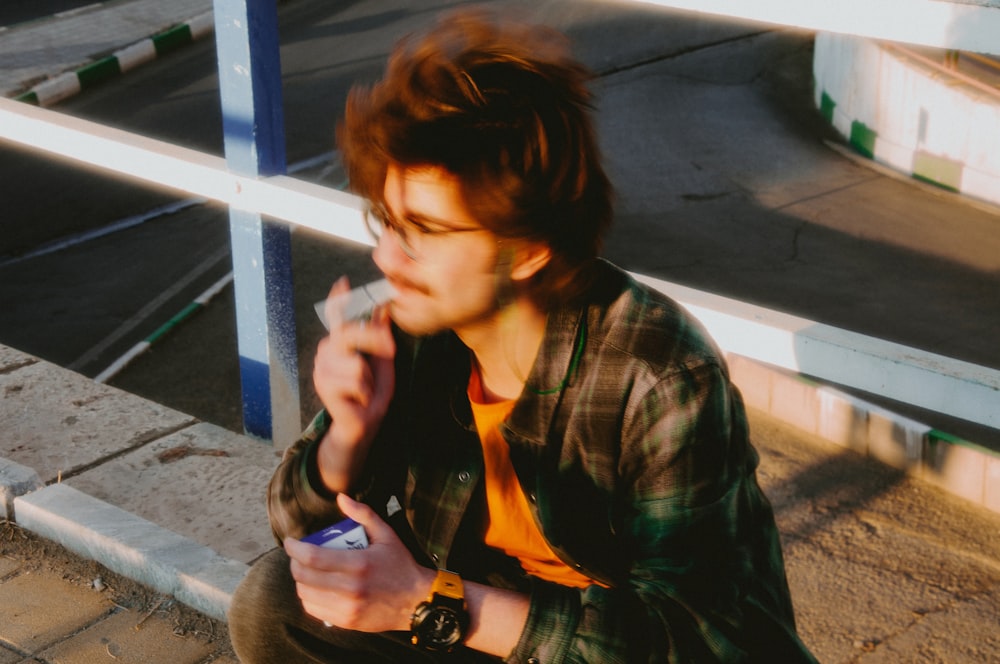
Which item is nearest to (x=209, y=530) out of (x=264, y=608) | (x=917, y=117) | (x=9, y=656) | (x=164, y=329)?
(x=9, y=656)

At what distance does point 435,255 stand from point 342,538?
37cm

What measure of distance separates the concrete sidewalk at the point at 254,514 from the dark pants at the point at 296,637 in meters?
0.67

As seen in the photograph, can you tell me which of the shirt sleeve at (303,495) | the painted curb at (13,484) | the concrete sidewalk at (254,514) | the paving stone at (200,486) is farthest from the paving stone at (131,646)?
the shirt sleeve at (303,495)

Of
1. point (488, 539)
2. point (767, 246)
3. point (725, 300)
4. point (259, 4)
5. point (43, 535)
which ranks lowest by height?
point (767, 246)

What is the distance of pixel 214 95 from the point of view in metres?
9.61

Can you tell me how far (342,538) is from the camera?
1.50 metres

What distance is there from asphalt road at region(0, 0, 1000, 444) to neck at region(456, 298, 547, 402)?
3.28 metres

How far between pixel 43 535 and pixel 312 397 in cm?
222

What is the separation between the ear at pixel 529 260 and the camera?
156 cm

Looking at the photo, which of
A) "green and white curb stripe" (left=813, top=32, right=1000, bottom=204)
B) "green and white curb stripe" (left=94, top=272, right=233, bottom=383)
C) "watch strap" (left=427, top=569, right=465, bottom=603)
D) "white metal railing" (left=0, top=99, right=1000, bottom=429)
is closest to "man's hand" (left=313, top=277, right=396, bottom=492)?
"watch strap" (left=427, top=569, right=465, bottom=603)

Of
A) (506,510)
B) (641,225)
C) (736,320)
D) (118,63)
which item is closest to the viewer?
(506,510)

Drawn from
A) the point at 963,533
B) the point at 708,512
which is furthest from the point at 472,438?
the point at 963,533

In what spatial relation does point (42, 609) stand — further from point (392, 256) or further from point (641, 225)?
point (641, 225)

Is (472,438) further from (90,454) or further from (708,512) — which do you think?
(90,454)
